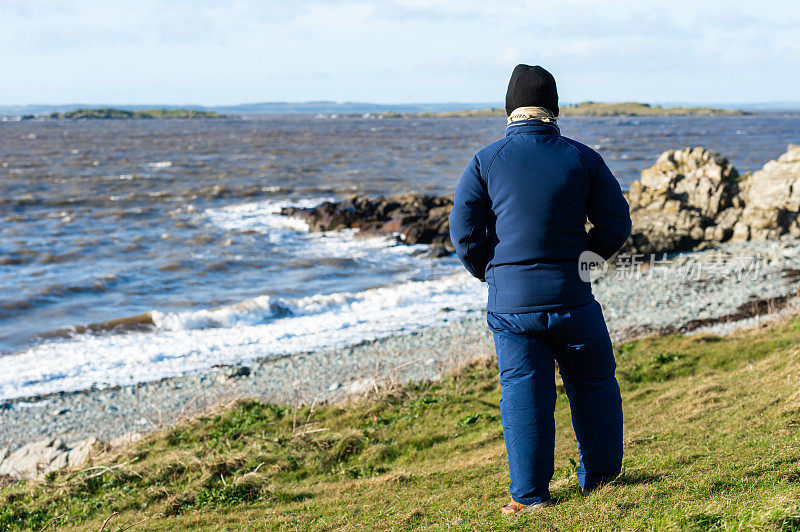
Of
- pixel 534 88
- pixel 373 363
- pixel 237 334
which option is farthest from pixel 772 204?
pixel 534 88

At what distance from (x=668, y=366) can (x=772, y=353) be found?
1.19 m

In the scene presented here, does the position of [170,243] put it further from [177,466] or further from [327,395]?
[177,466]

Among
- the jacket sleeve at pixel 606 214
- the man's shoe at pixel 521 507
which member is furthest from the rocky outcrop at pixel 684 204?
the man's shoe at pixel 521 507

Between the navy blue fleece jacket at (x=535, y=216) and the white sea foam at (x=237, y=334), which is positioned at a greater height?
the navy blue fleece jacket at (x=535, y=216)

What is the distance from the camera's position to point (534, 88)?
3701mm

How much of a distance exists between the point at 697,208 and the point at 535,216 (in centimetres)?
2173

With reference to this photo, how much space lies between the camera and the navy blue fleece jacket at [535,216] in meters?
3.54

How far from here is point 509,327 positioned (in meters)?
3.59

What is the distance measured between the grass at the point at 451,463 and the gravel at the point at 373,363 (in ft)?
3.26

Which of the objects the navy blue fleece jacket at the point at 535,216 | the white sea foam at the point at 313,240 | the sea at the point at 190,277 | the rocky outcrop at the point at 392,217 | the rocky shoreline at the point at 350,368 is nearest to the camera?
the navy blue fleece jacket at the point at 535,216

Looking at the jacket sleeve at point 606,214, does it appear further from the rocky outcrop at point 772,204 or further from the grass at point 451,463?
the rocky outcrop at point 772,204

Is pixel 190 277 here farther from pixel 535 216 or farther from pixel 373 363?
pixel 535 216

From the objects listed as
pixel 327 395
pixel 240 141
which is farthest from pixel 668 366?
pixel 240 141

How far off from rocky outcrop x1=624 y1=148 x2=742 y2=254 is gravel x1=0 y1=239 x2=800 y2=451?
255cm
